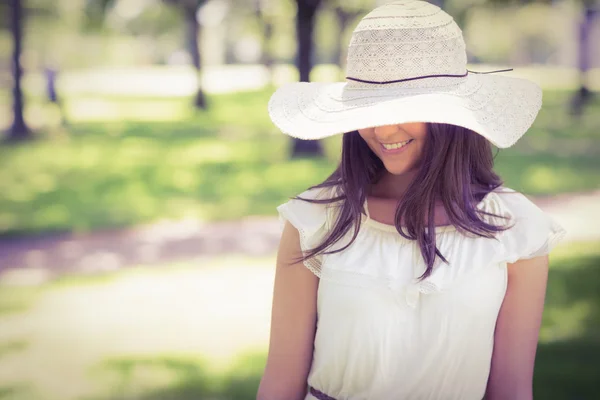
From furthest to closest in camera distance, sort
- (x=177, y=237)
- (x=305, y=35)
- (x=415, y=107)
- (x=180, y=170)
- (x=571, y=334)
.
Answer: (x=180, y=170) < (x=305, y=35) < (x=177, y=237) < (x=571, y=334) < (x=415, y=107)

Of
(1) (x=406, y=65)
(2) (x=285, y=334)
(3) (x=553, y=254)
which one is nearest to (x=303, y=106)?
(1) (x=406, y=65)

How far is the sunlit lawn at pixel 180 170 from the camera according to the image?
40.6 ft

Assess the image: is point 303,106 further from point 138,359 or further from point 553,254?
point 553,254

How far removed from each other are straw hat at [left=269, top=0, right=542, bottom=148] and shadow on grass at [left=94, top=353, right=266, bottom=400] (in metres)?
3.36

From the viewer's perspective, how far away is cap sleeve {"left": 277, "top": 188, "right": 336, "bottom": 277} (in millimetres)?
2236

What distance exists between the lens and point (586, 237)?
9414mm

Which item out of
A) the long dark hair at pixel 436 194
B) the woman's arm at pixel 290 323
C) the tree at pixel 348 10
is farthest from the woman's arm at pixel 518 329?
the tree at pixel 348 10

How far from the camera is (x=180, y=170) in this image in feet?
54.6

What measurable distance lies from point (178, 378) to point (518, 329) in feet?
12.5

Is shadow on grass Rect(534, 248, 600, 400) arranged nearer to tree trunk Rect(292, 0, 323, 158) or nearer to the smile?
the smile

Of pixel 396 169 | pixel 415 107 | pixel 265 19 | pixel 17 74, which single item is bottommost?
pixel 17 74

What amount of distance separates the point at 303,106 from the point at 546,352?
400 centimetres

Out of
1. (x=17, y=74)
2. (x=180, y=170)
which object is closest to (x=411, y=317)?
(x=180, y=170)

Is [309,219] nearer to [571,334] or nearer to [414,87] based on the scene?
[414,87]
